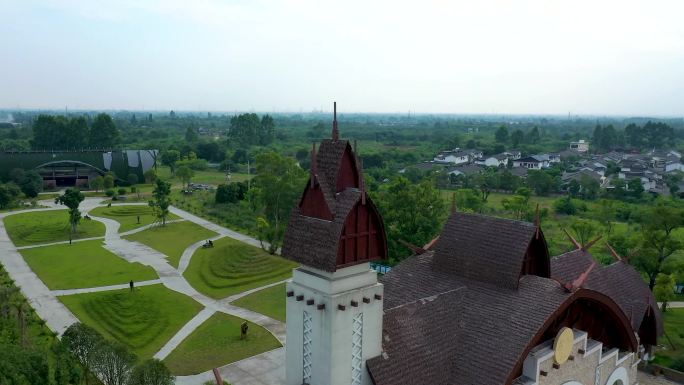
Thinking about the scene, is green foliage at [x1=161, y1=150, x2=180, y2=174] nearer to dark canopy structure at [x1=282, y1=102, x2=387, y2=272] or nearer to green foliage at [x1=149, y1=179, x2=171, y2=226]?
green foliage at [x1=149, y1=179, x2=171, y2=226]

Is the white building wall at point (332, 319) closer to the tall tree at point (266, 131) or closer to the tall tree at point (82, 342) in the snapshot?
the tall tree at point (82, 342)

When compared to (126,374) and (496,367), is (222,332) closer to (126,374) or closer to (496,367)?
(126,374)

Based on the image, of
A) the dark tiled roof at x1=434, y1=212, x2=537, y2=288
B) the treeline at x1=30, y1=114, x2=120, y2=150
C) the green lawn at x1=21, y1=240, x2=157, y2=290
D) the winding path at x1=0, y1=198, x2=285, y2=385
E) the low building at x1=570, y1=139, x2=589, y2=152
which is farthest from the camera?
the low building at x1=570, y1=139, x2=589, y2=152

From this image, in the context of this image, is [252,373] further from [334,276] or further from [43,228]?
[43,228]

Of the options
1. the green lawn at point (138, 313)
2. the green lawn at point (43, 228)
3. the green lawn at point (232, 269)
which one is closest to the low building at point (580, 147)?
the green lawn at point (232, 269)

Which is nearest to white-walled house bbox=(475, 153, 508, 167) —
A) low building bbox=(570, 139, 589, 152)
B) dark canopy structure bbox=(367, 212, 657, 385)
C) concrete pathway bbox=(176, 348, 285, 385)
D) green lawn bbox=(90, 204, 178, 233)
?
low building bbox=(570, 139, 589, 152)
